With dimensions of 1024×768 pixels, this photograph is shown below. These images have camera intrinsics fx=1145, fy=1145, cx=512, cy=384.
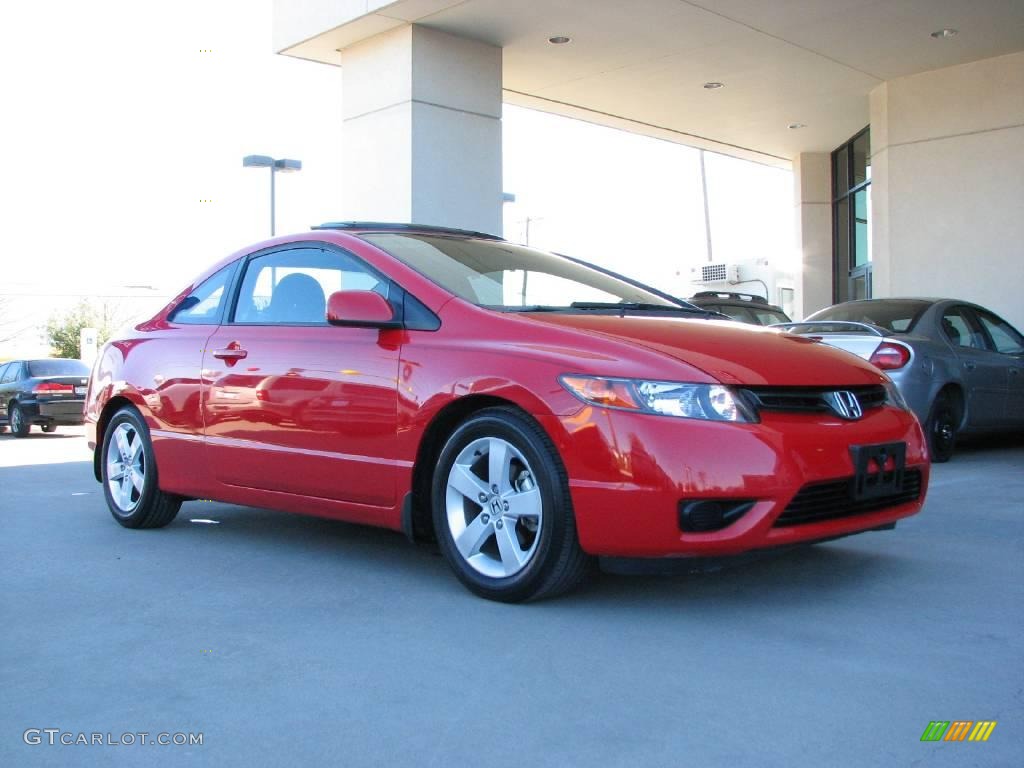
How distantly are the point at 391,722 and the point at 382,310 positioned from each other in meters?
1.99

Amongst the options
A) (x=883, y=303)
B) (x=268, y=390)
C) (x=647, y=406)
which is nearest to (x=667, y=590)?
(x=647, y=406)

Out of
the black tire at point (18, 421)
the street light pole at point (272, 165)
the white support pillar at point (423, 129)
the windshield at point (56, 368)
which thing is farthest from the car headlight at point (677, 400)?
the windshield at point (56, 368)

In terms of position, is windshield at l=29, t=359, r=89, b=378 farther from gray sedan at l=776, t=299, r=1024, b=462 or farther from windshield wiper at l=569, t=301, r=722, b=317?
windshield wiper at l=569, t=301, r=722, b=317

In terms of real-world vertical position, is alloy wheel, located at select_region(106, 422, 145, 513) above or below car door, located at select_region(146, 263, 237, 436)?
below

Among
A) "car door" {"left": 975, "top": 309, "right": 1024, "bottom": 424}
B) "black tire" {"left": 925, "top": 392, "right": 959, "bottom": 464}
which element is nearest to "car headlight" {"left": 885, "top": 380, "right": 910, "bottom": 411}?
"black tire" {"left": 925, "top": 392, "right": 959, "bottom": 464}

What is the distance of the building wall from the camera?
14.4 meters

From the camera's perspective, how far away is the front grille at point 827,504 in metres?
3.94

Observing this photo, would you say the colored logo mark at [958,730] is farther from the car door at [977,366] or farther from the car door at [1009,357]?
the car door at [1009,357]

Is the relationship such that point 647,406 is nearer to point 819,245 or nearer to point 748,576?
point 748,576

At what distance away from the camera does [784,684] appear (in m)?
3.21

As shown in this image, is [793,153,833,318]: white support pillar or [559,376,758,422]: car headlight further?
[793,153,833,318]: white support pillar

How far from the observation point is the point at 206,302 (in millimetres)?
5898

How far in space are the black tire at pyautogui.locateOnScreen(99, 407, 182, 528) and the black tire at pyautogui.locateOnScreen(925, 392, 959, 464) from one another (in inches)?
229

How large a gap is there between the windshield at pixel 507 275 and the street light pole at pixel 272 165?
47.9 feet
